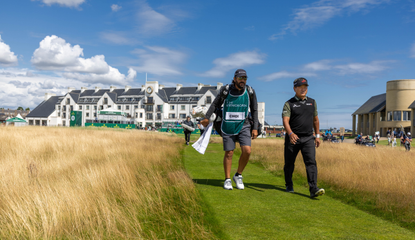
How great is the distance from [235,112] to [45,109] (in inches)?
4308

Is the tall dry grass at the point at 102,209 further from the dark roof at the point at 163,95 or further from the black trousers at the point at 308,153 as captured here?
the dark roof at the point at 163,95

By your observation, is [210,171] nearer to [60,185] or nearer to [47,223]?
[60,185]

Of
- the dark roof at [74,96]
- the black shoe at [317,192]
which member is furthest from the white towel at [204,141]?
the dark roof at [74,96]

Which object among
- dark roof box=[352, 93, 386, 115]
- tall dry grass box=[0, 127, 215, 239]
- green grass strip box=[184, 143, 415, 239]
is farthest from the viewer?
dark roof box=[352, 93, 386, 115]

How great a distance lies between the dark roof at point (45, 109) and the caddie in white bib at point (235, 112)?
4141 inches

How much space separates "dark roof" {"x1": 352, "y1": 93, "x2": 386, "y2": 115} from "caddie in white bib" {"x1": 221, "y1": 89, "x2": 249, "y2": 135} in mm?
62048

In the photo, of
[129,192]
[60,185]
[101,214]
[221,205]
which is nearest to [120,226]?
[101,214]

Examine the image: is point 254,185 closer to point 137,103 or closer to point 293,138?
point 293,138

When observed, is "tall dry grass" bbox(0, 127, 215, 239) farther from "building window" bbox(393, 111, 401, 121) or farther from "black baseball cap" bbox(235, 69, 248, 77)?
"building window" bbox(393, 111, 401, 121)

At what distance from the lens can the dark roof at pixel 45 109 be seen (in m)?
97.4

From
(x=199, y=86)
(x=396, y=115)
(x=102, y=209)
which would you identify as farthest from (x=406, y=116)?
(x=102, y=209)

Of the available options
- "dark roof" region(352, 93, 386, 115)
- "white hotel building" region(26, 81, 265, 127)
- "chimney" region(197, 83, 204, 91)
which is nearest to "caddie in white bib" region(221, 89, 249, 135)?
"dark roof" region(352, 93, 386, 115)

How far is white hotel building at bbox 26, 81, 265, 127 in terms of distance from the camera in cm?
8082

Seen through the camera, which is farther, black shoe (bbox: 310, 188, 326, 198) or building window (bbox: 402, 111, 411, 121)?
building window (bbox: 402, 111, 411, 121)
